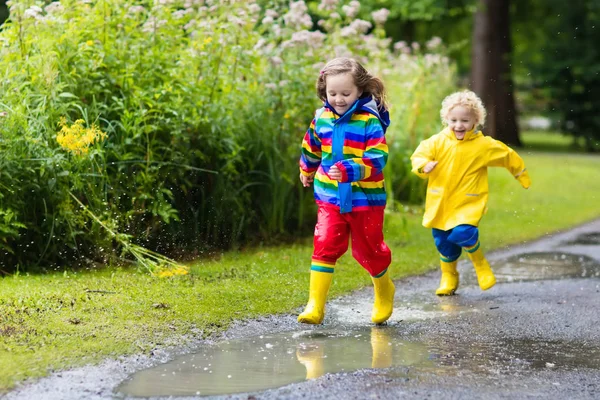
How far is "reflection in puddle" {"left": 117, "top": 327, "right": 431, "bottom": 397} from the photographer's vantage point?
4.38 meters

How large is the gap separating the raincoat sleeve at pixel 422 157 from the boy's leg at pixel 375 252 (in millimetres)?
1221

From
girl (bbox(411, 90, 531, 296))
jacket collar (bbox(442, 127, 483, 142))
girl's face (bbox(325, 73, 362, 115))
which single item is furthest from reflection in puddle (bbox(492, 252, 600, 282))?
girl's face (bbox(325, 73, 362, 115))

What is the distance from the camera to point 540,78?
29.6m

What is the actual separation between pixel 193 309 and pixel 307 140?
1.28 m

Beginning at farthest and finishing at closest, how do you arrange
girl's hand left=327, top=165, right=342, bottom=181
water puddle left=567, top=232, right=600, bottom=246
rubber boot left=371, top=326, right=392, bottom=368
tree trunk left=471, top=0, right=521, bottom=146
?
tree trunk left=471, top=0, right=521, bottom=146 → water puddle left=567, top=232, right=600, bottom=246 → girl's hand left=327, top=165, right=342, bottom=181 → rubber boot left=371, top=326, right=392, bottom=368

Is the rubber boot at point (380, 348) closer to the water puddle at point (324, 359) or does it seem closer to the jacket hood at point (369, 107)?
the water puddle at point (324, 359)

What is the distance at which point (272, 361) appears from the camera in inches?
192

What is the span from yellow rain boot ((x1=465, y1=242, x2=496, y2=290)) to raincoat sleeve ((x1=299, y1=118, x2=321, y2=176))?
173 centimetres

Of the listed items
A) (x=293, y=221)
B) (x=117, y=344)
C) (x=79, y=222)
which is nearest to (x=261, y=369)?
(x=117, y=344)

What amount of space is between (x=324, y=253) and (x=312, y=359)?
0.93m

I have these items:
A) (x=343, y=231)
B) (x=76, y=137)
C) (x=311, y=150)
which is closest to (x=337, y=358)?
(x=343, y=231)

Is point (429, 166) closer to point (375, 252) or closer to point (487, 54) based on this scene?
point (375, 252)

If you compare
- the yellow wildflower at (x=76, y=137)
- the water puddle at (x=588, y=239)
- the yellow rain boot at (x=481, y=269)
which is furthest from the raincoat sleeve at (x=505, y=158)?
the water puddle at (x=588, y=239)

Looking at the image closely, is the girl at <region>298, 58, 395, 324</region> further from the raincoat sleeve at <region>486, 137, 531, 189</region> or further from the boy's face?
the raincoat sleeve at <region>486, 137, 531, 189</region>
